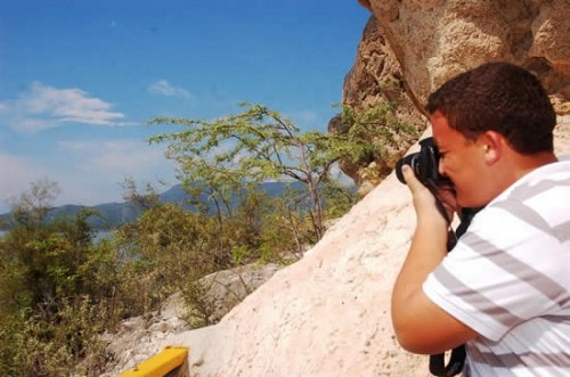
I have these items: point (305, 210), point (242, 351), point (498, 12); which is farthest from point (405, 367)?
point (305, 210)

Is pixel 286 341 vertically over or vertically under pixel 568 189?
under

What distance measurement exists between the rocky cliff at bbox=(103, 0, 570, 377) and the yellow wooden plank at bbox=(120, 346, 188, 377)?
0.09 metres

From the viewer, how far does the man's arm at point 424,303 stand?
1033 millimetres

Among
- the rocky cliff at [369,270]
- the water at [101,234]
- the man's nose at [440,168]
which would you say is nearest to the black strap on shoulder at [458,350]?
the man's nose at [440,168]

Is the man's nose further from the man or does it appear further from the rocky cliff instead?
the rocky cliff

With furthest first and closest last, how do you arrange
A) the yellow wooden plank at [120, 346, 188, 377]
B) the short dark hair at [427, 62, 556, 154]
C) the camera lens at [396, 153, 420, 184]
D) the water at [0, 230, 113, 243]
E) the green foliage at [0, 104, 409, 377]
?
the water at [0, 230, 113, 243], the green foliage at [0, 104, 409, 377], the yellow wooden plank at [120, 346, 188, 377], the camera lens at [396, 153, 420, 184], the short dark hair at [427, 62, 556, 154]

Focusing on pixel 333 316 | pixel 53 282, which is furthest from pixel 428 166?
pixel 53 282

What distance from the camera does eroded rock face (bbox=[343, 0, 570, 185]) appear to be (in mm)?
4094

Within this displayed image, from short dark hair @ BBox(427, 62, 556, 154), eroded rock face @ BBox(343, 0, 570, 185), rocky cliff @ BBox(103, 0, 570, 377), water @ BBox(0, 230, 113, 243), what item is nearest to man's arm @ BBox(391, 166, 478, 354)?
short dark hair @ BBox(427, 62, 556, 154)

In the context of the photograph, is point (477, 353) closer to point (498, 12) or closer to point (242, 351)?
point (242, 351)

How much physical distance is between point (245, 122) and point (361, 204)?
3.86 metres

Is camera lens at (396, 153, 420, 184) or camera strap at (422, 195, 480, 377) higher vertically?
camera lens at (396, 153, 420, 184)

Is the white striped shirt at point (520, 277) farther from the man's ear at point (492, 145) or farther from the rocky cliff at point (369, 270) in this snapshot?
the rocky cliff at point (369, 270)

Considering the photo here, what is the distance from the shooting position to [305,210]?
8.12 metres
